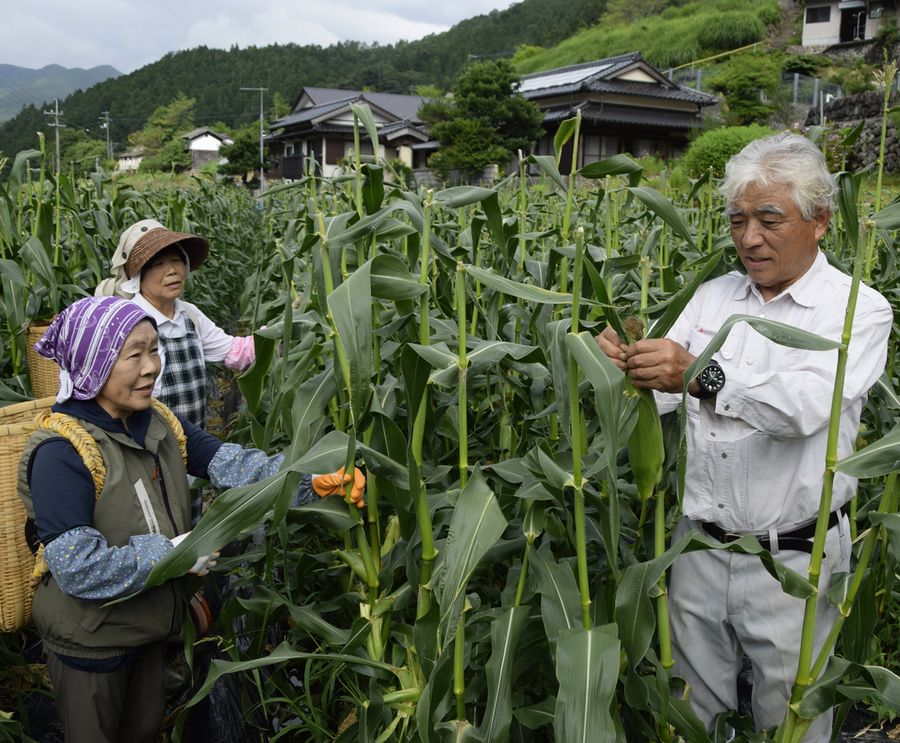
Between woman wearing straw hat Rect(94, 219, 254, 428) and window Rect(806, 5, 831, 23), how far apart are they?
43.8 m

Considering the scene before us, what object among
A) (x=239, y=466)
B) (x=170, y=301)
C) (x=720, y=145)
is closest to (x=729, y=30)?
(x=720, y=145)

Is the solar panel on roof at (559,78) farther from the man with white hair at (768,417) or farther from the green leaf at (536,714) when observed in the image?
the green leaf at (536,714)

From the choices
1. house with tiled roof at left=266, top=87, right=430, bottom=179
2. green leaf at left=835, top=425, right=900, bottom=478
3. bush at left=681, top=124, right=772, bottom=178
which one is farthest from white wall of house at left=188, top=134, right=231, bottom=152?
green leaf at left=835, top=425, right=900, bottom=478

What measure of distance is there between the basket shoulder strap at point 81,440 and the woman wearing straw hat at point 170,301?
105 cm

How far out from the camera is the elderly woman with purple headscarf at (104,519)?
6.09 ft

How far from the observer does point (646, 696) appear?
173 centimetres

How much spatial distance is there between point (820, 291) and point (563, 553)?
36.9 inches

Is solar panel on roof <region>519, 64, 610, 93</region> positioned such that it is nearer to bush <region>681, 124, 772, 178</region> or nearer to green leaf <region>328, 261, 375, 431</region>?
bush <region>681, 124, 772, 178</region>

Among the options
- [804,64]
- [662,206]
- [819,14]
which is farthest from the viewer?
[819,14]

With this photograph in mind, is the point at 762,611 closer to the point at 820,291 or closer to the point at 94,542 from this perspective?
the point at 820,291

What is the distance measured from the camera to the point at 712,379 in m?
1.74

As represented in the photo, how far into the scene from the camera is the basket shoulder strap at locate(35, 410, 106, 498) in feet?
6.26

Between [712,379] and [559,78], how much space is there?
38618 mm

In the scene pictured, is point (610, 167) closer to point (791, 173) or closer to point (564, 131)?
point (564, 131)
